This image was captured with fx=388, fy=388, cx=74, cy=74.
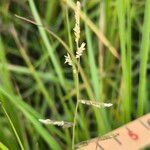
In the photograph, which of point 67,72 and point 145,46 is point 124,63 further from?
point 67,72

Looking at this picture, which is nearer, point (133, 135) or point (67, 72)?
point (133, 135)

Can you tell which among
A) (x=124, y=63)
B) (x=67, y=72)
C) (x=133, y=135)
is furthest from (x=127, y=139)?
(x=67, y=72)

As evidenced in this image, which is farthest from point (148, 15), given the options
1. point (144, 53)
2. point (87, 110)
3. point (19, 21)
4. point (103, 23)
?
point (19, 21)

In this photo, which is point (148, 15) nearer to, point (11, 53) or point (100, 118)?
point (100, 118)

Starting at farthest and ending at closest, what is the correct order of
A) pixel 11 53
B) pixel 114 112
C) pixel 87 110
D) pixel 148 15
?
1. pixel 11 53
2. pixel 87 110
3. pixel 114 112
4. pixel 148 15

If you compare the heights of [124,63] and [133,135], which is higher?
[124,63]
